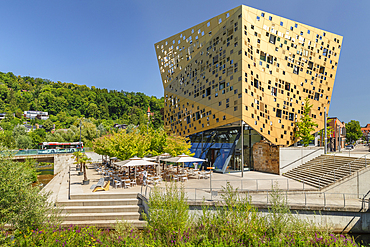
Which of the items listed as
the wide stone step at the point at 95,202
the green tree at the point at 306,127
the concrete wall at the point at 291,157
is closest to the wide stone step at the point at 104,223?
the wide stone step at the point at 95,202

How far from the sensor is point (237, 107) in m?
23.7

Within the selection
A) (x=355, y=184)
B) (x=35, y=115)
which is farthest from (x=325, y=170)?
(x=35, y=115)

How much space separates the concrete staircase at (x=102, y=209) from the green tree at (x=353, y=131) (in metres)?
79.2

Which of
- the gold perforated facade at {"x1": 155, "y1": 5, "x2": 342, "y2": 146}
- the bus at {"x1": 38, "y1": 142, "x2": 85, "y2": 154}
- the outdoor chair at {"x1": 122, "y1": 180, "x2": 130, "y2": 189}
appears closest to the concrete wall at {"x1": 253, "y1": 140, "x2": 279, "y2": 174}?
the gold perforated facade at {"x1": 155, "y1": 5, "x2": 342, "y2": 146}

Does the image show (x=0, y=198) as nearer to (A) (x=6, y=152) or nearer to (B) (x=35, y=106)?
(A) (x=6, y=152)

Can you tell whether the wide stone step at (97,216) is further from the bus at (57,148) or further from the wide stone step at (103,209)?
the bus at (57,148)

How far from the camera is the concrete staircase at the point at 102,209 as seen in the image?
40.3ft

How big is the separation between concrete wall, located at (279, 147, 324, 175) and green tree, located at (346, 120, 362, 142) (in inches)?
2351

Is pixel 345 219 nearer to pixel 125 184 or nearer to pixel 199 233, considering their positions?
pixel 199 233

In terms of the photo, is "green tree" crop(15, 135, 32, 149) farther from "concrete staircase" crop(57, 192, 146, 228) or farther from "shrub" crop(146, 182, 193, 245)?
"shrub" crop(146, 182, 193, 245)

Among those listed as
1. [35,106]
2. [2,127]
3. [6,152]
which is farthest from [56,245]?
[35,106]

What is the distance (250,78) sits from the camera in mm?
23781

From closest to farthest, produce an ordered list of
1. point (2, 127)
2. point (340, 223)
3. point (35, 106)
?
point (340, 223) < point (2, 127) < point (35, 106)

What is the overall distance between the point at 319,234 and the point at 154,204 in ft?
21.4
